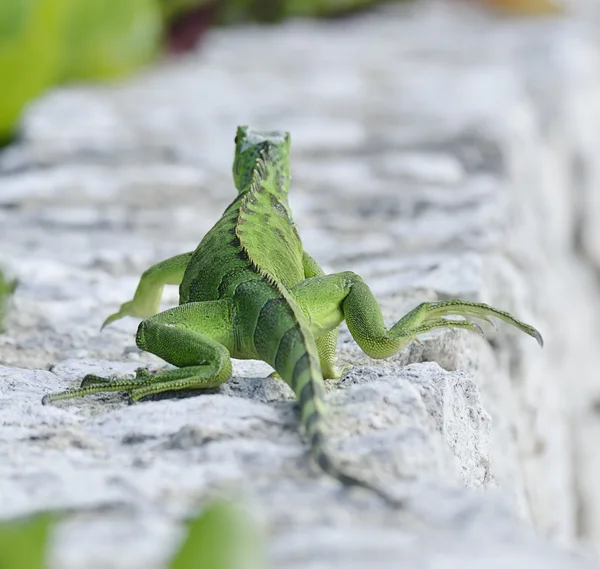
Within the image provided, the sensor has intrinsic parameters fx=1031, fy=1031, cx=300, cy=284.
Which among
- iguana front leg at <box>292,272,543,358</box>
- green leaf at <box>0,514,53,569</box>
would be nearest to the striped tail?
iguana front leg at <box>292,272,543,358</box>

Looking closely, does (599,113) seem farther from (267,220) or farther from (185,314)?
(185,314)

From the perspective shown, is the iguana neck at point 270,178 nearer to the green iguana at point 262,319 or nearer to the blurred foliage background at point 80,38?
the green iguana at point 262,319

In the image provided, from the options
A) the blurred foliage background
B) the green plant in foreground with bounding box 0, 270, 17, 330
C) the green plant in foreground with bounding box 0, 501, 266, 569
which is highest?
the blurred foliage background

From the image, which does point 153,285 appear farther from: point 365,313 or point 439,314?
point 439,314

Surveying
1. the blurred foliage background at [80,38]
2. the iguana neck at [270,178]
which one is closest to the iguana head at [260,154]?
the iguana neck at [270,178]

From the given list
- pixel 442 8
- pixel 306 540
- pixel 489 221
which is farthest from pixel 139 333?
pixel 442 8

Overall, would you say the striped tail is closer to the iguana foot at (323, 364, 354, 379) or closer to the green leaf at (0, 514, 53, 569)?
the iguana foot at (323, 364, 354, 379)
